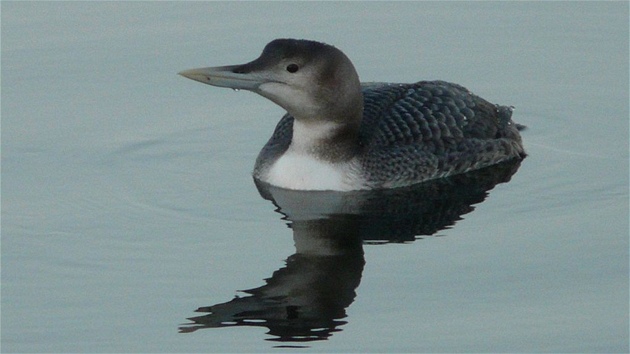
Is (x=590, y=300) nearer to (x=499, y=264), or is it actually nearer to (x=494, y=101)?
(x=499, y=264)

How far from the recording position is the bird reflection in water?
892 centimetres

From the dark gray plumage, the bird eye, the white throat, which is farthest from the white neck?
the bird eye

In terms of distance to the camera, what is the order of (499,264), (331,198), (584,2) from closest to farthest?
(499,264) → (331,198) → (584,2)

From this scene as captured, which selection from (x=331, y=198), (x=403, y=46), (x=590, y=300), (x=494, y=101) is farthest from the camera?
(x=403, y=46)

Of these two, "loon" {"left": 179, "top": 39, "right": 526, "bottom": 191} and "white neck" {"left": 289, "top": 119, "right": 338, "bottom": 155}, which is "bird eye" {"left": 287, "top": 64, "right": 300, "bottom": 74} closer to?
"loon" {"left": 179, "top": 39, "right": 526, "bottom": 191}

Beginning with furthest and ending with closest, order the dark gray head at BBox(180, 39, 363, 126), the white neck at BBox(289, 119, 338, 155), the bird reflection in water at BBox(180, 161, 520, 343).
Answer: the white neck at BBox(289, 119, 338, 155), the dark gray head at BBox(180, 39, 363, 126), the bird reflection in water at BBox(180, 161, 520, 343)

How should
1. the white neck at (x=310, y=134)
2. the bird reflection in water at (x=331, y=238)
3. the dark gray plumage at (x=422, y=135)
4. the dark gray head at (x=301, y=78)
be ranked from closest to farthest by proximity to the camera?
the bird reflection in water at (x=331, y=238)
the dark gray head at (x=301, y=78)
the white neck at (x=310, y=134)
the dark gray plumage at (x=422, y=135)

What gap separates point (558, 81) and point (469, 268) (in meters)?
4.09

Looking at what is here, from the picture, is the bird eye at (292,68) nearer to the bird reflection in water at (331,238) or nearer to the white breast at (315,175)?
the white breast at (315,175)

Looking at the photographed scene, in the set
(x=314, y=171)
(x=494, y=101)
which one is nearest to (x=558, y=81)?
(x=494, y=101)

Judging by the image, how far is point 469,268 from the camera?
958 centimetres

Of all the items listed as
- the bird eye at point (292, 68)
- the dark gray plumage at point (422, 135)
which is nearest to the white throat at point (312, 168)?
the dark gray plumage at point (422, 135)

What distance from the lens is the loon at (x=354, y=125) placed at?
10.8 m

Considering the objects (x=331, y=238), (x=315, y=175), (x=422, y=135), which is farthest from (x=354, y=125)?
(x=331, y=238)
